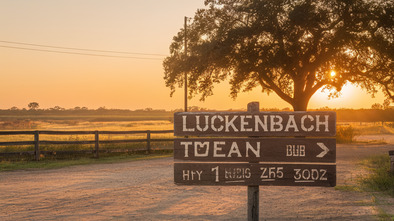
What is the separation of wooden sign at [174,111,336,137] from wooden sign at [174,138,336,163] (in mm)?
115

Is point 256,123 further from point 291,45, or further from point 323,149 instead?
point 291,45

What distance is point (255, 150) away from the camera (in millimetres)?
6062

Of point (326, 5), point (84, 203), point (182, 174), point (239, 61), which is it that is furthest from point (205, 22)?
point (182, 174)

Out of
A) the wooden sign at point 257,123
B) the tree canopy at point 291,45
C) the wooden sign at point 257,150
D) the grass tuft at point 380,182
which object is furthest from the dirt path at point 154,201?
the tree canopy at point 291,45

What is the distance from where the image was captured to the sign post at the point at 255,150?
A: 234 inches

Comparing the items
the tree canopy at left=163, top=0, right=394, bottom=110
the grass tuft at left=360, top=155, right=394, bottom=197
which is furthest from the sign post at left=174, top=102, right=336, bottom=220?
the tree canopy at left=163, top=0, right=394, bottom=110

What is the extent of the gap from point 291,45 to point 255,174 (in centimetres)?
2360

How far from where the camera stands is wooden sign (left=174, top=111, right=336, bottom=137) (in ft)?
19.4

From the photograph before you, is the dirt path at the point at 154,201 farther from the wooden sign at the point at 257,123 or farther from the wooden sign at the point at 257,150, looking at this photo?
the wooden sign at the point at 257,123

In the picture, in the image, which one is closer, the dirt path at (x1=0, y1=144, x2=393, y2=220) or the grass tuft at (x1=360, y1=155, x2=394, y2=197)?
the dirt path at (x1=0, y1=144, x2=393, y2=220)

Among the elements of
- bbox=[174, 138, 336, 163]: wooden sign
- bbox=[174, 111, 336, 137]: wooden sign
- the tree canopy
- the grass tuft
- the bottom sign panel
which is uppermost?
the tree canopy

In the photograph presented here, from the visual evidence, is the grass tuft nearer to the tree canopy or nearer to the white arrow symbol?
the white arrow symbol

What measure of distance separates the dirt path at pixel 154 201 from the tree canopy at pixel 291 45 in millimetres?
15851

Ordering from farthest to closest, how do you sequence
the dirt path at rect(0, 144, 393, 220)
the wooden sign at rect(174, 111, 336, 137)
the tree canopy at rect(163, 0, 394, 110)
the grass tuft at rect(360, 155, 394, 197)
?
the tree canopy at rect(163, 0, 394, 110)
the grass tuft at rect(360, 155, 394, 197)
the dirt path at rect(0, 144, 393, 220)
the wooden sign at rect(174, 111, 336, 137)
